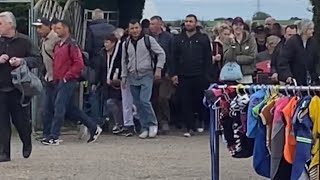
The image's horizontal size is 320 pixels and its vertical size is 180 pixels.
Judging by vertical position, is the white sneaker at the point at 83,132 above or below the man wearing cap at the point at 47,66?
below

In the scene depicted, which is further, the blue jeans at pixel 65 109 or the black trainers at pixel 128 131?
the black trainers at pixel 128 131

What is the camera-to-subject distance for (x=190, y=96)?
49.0 ft

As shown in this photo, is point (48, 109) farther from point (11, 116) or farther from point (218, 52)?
point (218, 52)

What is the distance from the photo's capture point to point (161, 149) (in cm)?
1326

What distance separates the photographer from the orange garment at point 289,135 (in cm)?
775

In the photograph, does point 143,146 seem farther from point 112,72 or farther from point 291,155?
point 291,155

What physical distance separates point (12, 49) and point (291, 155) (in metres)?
4.84

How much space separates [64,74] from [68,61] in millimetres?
200

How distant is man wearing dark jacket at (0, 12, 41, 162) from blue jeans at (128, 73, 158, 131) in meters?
3.18

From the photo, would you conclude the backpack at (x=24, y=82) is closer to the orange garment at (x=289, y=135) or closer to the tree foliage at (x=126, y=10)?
the orange garment at (x=289, y=135)

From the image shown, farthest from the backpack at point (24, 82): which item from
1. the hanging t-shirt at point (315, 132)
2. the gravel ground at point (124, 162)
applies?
the hanging t-shirt at point (315, 132)

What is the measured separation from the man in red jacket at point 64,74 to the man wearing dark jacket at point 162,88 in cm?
173

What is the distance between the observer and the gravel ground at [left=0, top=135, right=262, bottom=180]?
10.8 meters

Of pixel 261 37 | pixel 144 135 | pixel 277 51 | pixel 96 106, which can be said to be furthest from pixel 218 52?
pixel 96 106
